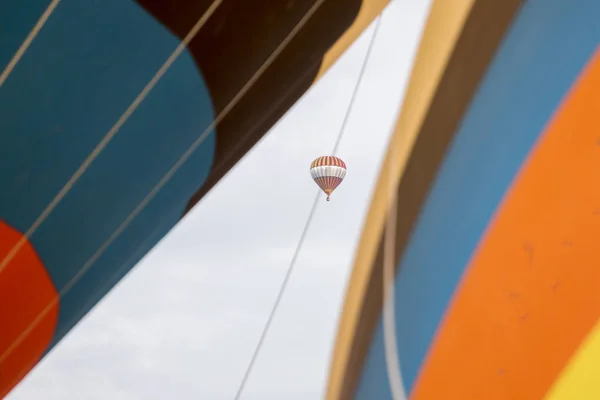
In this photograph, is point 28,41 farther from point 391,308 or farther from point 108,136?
point 391,308

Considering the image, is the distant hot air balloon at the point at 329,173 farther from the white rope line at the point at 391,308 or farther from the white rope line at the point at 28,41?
the white rope line at the point at 391,308

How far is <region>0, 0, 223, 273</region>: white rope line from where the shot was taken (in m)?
2.65

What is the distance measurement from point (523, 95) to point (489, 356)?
54 centimetres

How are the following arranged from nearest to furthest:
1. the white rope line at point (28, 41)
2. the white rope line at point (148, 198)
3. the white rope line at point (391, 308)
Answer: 1. the white rope line at point (391, 308)
2. the white rope line at point (28, 41)
3. the white rope line at point (148, 198)

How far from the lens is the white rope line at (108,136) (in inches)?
104

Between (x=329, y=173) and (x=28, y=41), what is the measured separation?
5.22m

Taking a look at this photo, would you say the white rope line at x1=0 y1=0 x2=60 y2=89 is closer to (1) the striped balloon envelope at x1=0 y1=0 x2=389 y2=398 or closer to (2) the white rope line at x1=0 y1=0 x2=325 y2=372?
(1) the striped balloon envelope at x1=0 y1=0 x2=389 y2=398

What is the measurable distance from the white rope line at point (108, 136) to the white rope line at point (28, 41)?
1.50 feet

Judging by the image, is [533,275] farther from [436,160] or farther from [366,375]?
[366,375]

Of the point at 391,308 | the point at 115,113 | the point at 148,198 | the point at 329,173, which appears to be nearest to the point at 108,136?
the point at 115,113

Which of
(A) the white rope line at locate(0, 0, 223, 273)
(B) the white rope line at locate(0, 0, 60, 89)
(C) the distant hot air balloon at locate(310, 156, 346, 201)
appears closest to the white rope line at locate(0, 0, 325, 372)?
(A) the white rope line at locate(0, 0, 223, 273)

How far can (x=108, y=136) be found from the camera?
112 inches

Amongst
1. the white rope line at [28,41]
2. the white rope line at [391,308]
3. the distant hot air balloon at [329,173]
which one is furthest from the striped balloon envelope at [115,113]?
the distant hot air balloon at [329,173]

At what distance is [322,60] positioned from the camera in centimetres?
312
